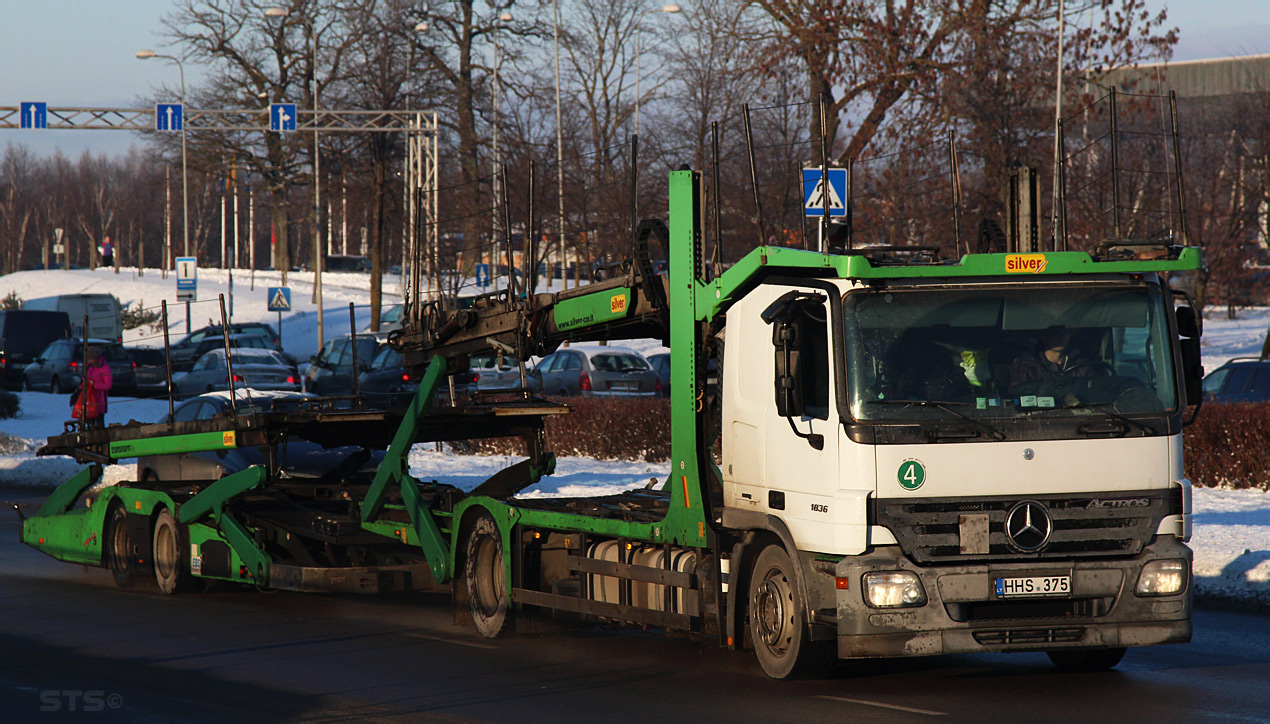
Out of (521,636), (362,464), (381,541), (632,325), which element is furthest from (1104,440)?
(362,464)

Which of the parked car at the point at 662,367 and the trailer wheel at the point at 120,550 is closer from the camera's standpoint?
the trailer wheel at the point at 120,550

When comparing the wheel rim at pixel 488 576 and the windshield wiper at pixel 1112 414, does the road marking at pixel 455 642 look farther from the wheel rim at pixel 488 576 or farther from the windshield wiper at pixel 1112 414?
the windshield wiper at pixel 1112 414

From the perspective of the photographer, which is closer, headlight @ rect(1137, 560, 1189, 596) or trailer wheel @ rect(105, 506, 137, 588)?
headlight @ rect(1137, 560, 1189, 596)

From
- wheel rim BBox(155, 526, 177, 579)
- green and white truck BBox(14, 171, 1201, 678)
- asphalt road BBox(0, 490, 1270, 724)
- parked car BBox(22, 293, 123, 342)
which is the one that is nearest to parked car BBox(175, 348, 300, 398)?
parked car BBox(22, 293, 123, 342)

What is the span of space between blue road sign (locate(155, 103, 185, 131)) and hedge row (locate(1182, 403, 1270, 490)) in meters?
31.5

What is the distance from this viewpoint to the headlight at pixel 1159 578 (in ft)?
23.0

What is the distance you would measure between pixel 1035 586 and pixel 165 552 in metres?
7.64

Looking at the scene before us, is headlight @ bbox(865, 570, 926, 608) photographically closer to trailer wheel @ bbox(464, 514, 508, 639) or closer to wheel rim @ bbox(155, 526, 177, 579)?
trailer wheel @ bbox(464, 514, 508, 639)

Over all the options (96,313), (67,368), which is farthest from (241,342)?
(96,313)

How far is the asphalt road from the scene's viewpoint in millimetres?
7059

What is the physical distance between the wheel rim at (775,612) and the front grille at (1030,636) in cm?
99

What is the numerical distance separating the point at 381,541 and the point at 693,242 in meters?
3.97

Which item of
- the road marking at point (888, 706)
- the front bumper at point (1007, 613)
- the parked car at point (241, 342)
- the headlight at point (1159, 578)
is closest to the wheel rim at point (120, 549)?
the road marking at point (888, 706)

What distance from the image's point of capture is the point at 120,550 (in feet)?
39.9
